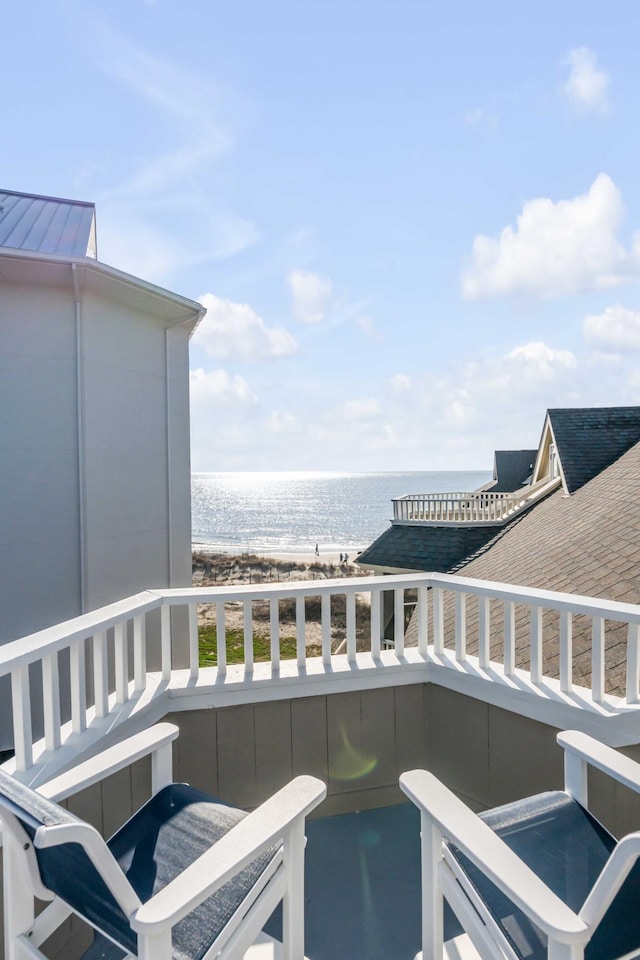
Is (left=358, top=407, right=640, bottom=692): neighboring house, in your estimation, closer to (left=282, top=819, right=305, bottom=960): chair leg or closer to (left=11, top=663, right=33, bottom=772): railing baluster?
(left=282, top=819, right=305, bottom=960): chair leg

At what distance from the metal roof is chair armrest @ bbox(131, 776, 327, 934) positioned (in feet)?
17.7

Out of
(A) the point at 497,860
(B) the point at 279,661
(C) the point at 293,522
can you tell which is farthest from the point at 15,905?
(C) the point at 293,522

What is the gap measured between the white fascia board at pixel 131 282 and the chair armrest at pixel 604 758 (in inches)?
207

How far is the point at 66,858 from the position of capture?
1.07 metres

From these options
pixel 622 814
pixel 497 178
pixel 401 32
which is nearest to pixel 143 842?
pixel 622 814

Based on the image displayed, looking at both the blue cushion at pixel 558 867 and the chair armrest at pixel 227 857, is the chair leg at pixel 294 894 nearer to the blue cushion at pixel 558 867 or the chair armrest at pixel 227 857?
the chair armrest at pixel 227 857

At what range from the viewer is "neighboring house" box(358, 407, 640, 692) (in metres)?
4.35

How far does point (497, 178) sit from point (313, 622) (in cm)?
1600

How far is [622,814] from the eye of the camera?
2066mm

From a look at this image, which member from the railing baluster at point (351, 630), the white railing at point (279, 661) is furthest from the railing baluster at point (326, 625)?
the railing baluster at point (351, 630)

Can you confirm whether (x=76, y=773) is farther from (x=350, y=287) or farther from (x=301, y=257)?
(x=350, y=287)

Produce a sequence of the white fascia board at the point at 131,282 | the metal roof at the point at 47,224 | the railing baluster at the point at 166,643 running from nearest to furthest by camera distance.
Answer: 1. the railing baluster at the point at 166,643
2. the white fascia board at the point at 131,282
3. the metal roof at the point at 47,224

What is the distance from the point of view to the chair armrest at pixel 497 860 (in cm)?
100

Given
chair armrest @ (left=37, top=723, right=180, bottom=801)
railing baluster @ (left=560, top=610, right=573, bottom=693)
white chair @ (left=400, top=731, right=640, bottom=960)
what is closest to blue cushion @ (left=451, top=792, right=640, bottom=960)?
white chair @ (left=400, top=731, right=640, bottom=960)
